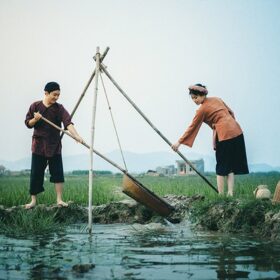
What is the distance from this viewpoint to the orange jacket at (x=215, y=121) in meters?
6.94

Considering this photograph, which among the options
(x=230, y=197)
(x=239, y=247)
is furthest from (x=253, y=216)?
(x=239, y=247)

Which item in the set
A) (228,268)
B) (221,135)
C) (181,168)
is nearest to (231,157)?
(221,135)

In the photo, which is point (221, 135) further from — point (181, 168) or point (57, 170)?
point (181, 168)

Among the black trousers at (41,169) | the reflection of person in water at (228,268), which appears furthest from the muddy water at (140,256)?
the black trousers at (41,169)

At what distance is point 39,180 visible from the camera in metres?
7.22

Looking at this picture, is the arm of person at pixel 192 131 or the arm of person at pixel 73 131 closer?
the arm of person at pixel 73 131

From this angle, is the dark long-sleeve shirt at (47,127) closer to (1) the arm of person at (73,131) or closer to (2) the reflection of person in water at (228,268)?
(1) the arm of person at (73,131)

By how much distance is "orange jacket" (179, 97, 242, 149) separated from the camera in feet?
22.8

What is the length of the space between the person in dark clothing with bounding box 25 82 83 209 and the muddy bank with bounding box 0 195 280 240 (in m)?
0.47

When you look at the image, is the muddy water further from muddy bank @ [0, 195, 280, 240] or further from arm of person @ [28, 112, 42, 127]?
arm of person @ [28, 112, 42, 127]

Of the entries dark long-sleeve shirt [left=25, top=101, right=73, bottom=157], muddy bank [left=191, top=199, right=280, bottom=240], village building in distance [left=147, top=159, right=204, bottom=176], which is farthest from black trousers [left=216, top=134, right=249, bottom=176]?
village building in distance [left=147, top=159, right=204, bottom=176]

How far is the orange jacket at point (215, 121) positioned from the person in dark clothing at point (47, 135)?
163 cm

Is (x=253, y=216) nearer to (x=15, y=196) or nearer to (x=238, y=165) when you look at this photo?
(x=238, y=165)

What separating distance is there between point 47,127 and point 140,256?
341 cm
